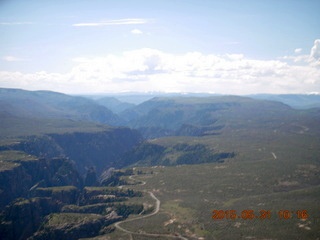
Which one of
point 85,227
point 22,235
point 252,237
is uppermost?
point 252,237

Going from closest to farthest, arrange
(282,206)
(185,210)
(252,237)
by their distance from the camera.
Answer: (252,237), (282,206), (185,210)

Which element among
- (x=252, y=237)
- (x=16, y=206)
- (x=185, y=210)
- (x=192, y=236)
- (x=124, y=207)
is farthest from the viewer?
(x=16, y=206)

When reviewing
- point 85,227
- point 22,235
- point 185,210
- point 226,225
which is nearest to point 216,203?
point 185,210

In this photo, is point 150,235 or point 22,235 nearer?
point 150,235

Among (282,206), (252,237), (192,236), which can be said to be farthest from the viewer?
(282,206)

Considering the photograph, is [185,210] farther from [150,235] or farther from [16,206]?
[16,206]

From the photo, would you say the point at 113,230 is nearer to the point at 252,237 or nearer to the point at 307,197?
the point at 252,237

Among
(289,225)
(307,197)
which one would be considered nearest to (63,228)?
(289,225)

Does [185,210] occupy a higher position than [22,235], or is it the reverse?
[185,210]

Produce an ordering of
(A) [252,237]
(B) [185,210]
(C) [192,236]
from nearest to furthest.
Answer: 1. (A) [252,237]
2. (C) [192,236]
3. (B) [185,210]
